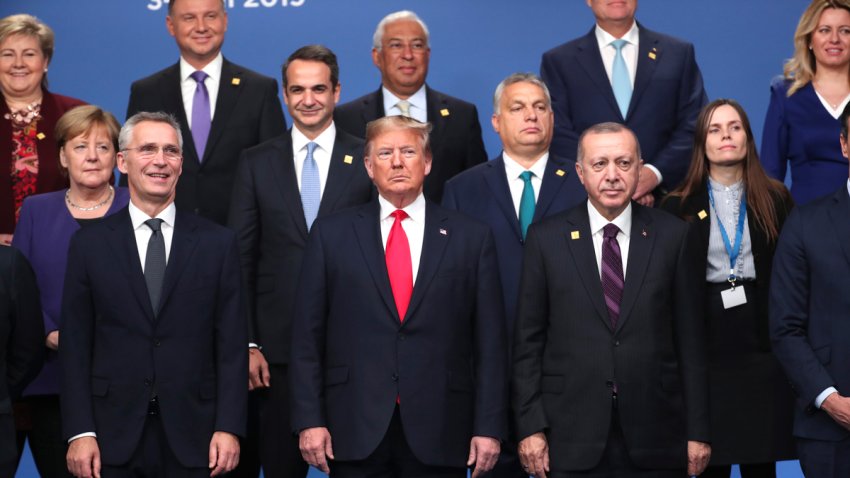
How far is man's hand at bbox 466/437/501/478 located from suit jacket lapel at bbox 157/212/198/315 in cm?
107

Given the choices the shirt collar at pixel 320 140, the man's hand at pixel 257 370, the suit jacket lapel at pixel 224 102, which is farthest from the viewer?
the suit jacket lapel at pixel 224 102

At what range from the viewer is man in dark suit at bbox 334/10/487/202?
220 inches

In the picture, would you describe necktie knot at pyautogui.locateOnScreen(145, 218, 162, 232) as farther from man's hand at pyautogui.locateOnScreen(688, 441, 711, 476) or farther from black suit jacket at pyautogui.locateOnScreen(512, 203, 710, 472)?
man's hand at pyautogui.locateOnScreen(688, 441, 711, 476)

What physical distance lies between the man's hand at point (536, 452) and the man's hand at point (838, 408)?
889 mm

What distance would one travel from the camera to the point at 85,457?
13.5 feet

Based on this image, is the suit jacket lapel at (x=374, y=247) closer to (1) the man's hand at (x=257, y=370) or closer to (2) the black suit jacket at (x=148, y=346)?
(2) the black suit jacket at (x=148, y=346)

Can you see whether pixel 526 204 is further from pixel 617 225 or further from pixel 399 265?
pixel 399 265

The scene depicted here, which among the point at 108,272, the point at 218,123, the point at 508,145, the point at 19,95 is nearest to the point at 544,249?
the point at 508,145

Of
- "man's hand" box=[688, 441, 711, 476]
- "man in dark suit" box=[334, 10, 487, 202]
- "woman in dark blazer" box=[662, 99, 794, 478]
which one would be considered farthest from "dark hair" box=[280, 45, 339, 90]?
"man's hand" box=[688, 441, 711, 476]

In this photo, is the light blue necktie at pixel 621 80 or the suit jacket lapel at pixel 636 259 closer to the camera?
the suit jacket lapel at pixel 636 259

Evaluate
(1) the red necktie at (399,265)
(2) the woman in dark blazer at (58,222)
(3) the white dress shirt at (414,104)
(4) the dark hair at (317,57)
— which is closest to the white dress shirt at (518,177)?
(1) the red necktie at (399,265)

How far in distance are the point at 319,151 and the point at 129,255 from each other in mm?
1010

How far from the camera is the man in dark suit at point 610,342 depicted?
13.6 ft

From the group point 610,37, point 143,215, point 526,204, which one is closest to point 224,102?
point 143,215
